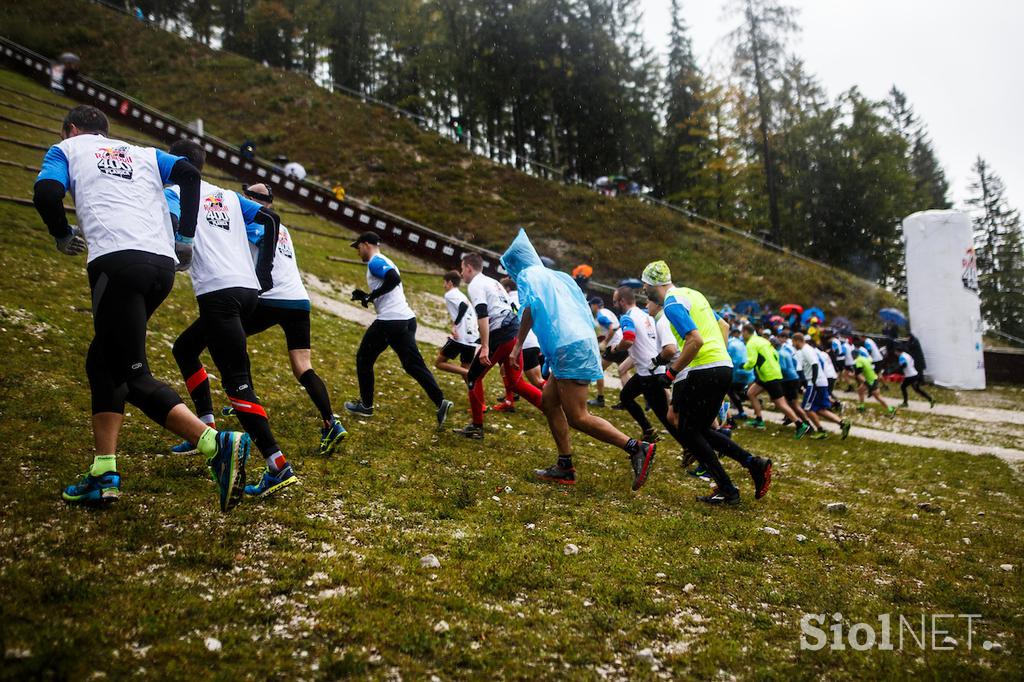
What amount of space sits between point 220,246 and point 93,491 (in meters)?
2.04

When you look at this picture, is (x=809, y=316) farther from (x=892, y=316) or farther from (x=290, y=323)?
(x=290, y=323)

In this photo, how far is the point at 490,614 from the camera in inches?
140

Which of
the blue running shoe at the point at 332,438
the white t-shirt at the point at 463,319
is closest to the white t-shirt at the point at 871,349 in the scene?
the white t-shirt at the point at 463,319

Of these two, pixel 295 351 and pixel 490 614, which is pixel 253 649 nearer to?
pixel 490 614

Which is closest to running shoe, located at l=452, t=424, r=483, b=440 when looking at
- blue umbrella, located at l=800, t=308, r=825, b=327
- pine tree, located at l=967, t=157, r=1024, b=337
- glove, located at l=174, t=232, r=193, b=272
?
glove, located at l=174, t=232, r=193, b=272

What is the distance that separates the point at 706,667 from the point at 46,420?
5745 mm

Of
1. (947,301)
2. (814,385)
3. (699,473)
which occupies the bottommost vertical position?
(699,473)

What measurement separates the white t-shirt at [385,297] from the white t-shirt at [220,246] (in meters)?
2.37

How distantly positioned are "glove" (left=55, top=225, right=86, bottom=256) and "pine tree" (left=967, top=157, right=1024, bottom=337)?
218 ft

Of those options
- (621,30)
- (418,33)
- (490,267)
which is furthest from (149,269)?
(418,33)

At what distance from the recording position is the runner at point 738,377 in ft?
41.0

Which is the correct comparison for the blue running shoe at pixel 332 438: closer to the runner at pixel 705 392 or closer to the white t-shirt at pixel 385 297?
the white t-shirt at pixel 385 297

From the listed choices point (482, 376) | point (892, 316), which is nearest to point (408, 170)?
point (892, 316)

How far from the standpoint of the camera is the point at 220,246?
204 inches
